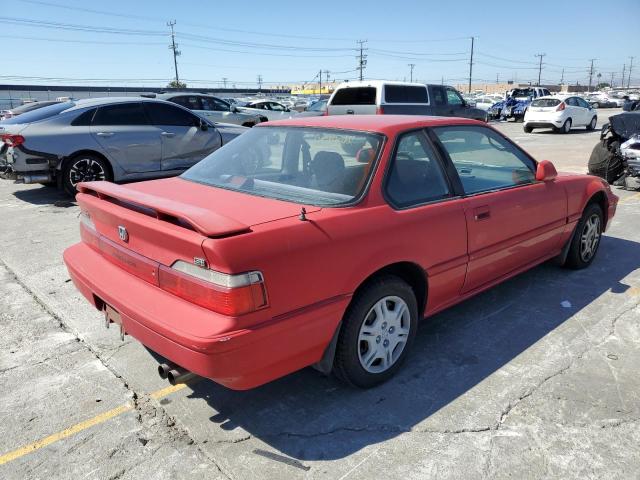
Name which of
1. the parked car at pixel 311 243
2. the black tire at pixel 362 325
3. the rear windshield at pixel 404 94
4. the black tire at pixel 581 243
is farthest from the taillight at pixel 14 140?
the rear windshield at pixel 404 94

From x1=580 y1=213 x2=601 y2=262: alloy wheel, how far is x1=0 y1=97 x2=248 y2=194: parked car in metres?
6.55

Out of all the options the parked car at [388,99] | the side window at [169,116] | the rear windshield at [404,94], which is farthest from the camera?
the rear windshield at [404,94]

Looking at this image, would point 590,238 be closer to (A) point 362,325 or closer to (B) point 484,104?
(A) point 362,325

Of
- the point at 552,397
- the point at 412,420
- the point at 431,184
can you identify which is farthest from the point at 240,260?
the point at 552,397

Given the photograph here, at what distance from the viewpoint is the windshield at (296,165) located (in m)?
2.98

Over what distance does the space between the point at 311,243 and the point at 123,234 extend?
1086mm

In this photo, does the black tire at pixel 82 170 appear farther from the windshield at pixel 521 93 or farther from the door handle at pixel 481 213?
the windshield at pixel 521 93

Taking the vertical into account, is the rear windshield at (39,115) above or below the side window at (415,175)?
above

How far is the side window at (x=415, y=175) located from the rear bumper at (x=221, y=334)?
31.4 inches

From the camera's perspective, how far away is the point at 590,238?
5012 millimetres

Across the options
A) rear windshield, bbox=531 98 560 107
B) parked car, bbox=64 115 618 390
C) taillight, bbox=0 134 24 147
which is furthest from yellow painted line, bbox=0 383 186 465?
rear windshield, bbox=531 98 560 107

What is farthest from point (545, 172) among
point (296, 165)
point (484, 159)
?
point (296, 165)

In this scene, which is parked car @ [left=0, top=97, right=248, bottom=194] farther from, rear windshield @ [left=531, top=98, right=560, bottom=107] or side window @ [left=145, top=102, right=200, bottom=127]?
rear windshield @ [left=531, top=98, right=560, bottom=107]

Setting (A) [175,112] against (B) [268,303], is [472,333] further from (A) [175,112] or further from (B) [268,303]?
(A) [175,112]
